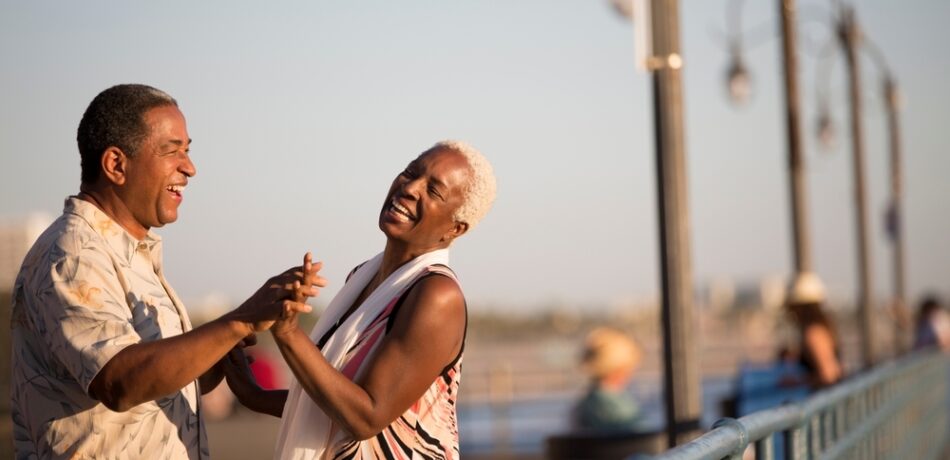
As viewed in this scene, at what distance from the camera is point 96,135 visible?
3262mm

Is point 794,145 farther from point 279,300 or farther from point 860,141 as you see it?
point 279,300

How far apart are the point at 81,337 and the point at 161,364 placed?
204mm

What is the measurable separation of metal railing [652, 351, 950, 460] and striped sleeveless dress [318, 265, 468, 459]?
617 mm

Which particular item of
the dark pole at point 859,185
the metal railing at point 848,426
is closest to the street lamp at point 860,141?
the dark pole at point 859,185

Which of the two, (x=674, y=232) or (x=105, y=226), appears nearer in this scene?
(x=105, y=226)

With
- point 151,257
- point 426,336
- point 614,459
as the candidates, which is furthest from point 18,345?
point 614,459

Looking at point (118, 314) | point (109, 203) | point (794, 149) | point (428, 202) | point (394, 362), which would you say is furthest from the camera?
point (794, 149)

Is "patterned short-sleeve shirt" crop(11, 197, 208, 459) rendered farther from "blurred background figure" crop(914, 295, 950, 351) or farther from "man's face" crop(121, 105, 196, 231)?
"blurred background figure" crop(914, 295, 950, 351)

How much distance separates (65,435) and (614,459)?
5071 mm

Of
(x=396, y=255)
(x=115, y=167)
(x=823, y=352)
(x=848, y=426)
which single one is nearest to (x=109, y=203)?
(x=115, y=167)

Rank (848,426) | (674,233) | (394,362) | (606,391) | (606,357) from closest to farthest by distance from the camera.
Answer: (394,362) < (848,426) < (674,233) < (606,357) < (606,391)

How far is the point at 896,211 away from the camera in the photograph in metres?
30.5

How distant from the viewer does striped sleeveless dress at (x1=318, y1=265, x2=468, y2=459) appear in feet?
10.9

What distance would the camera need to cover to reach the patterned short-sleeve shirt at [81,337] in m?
2.97
